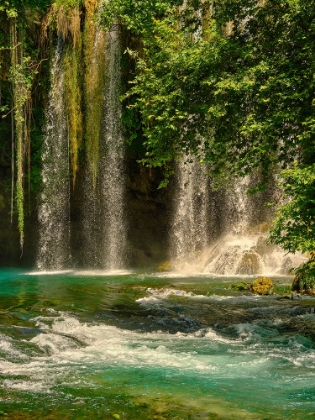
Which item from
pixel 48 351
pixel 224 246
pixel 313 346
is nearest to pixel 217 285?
pixel 224 246

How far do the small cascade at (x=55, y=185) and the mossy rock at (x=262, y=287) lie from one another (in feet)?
34.1

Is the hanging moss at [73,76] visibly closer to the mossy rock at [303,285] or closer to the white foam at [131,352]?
the mossy rock at [303,285]

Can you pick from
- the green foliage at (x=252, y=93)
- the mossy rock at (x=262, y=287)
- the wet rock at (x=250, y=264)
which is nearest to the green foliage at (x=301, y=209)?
the green foliage at (x=252, y=93)

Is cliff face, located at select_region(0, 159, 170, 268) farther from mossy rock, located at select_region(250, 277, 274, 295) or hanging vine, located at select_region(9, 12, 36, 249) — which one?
mossy rock, located at select_region(250, 277, 274, 295)

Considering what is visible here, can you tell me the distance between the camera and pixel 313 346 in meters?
9.85

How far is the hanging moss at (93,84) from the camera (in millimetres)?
22188

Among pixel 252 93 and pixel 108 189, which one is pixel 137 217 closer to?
pixel 108 189

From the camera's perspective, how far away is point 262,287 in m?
15.0

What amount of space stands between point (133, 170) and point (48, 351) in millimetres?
15083

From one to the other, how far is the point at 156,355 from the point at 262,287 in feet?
20.8

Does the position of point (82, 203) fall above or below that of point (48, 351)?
above

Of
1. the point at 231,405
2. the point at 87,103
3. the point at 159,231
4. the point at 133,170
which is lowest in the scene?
the point at 231,405

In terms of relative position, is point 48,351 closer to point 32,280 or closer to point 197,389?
point 197,389

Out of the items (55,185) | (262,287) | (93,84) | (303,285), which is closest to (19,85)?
(93,84)
